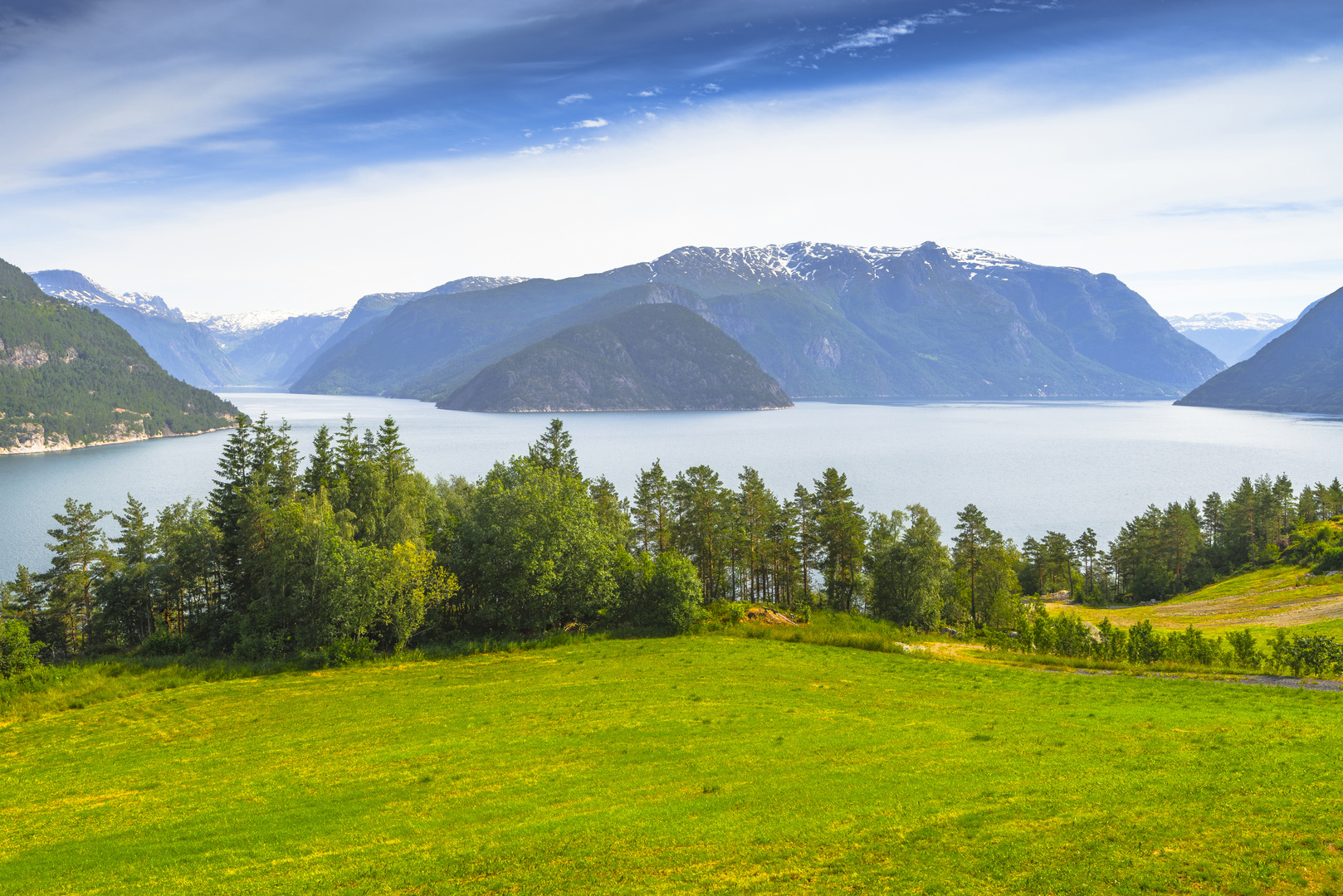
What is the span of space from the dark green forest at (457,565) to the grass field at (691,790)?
1141cm

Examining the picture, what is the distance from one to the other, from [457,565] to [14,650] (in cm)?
2496

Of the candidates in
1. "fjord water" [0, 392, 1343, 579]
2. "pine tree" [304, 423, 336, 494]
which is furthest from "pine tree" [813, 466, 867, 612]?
"fjord water" [0, 392, 1343, 579]

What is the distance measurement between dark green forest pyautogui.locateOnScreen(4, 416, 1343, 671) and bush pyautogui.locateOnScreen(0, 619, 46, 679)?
4825 millimetres

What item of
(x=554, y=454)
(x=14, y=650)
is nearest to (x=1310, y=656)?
(x=554, y=454)

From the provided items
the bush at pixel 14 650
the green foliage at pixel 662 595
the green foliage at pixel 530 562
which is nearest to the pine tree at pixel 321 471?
the green foliage at pixel 530 562

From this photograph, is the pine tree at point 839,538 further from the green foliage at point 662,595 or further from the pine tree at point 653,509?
the green foliage at point 662,595

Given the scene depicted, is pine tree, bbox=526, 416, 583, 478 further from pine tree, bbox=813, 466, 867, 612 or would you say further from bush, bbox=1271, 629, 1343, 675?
bush, bbox=1271, 629, 1343, 675

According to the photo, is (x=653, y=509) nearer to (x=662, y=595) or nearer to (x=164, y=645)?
(x=662, y=595)

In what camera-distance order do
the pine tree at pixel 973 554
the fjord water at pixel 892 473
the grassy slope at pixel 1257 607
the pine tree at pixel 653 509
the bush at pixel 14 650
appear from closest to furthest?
1. the bush at pixel 14 650
2. the grassy slope at pixel 1257 607
3. the pine tree at pixel 973 554
4. the pine tree at pixel 653 509
5. the fjord water at pixel 892 473

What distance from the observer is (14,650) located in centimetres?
4056

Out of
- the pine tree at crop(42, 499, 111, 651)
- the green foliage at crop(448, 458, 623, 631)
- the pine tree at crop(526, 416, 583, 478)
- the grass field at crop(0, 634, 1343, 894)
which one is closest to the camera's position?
the grass field at crop(0, 634, 1343, 894)

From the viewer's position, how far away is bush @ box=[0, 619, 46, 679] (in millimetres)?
39906

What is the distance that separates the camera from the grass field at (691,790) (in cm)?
1456

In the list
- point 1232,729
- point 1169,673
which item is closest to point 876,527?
point 1169,673
